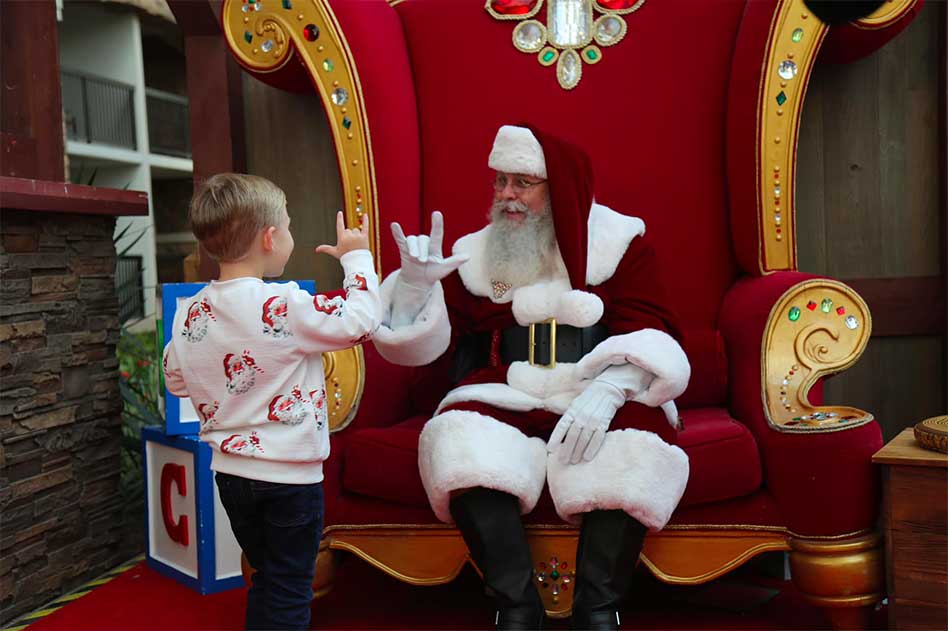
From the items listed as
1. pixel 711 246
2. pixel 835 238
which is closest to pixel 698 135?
pixel 711 246

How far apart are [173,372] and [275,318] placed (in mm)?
329

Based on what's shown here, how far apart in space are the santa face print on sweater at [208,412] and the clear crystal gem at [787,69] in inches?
76.0

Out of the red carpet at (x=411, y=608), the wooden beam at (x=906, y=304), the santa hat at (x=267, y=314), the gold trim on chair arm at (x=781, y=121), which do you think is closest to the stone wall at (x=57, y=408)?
the red carpet at (x=411, y=608)

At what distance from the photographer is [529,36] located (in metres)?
3.17

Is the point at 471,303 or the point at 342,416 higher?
the point at 471,303

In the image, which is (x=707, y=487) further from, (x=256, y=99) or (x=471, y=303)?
(x=256, y=99)

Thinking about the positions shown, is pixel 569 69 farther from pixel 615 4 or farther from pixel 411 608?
pixel 411 608

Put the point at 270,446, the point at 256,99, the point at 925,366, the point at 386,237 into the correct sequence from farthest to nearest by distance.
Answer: the point at 256,99 → the point at 925,366 → the point at 386,237 → the point at 270,446

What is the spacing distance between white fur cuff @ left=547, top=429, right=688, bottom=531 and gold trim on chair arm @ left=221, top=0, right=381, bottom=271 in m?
1.06

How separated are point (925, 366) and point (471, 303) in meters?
1.65

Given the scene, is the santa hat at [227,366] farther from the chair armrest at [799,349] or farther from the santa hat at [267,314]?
the chair armrest at [799,349]

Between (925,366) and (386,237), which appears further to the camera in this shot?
(925,366)

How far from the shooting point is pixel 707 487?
2.28 metres

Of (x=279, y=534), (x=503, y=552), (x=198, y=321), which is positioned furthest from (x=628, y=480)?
(x=198, y=321)
